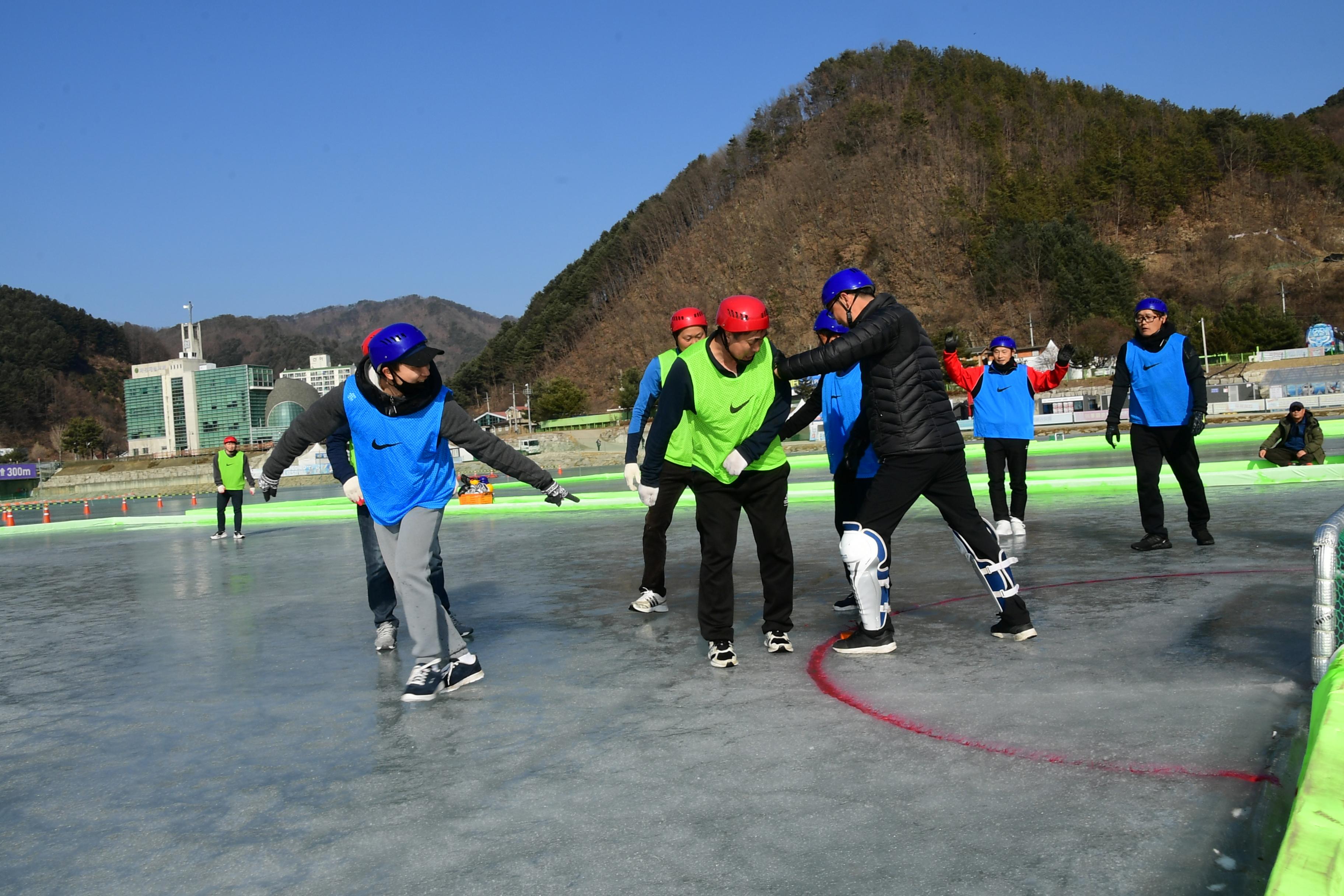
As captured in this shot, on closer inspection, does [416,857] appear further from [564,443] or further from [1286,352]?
[1286,352]

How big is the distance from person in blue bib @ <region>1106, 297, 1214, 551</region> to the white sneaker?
3.83m

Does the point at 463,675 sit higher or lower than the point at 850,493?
lower

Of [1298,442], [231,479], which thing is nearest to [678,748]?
[1298,442]

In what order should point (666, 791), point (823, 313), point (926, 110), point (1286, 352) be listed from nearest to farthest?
point (666, 791) → point (823, 313) → point (1286, 352) → point (926, 110)

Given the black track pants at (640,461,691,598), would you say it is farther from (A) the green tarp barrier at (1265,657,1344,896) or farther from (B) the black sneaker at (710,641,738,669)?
(A) the green tarp barrier at (1265,657,1344,896)

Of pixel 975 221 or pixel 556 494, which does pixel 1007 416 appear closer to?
pixel 556 494

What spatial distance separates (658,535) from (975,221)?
10728cm

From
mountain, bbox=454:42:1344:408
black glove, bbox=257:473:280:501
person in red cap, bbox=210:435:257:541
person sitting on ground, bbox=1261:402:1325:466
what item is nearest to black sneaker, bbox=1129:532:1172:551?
person sitting on ground, bbox=1261:402:1325:466

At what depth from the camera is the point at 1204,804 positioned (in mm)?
2744

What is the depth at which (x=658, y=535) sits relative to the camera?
6.60 meters

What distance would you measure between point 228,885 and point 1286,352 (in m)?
77.7

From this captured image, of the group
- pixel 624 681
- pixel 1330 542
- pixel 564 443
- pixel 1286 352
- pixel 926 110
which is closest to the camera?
pixel 1330 542

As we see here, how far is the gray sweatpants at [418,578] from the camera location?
4613 mm

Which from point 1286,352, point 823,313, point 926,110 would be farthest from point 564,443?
point 926,110
